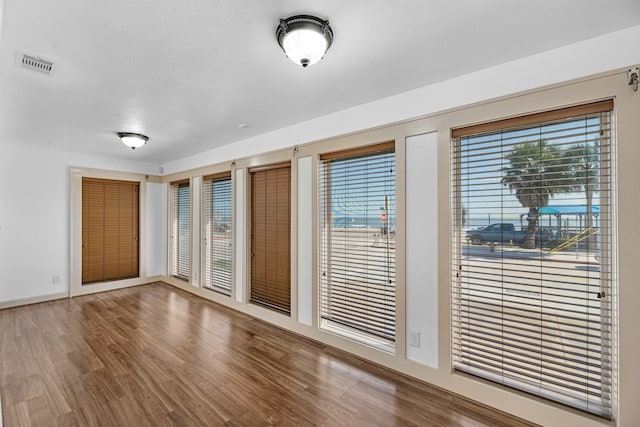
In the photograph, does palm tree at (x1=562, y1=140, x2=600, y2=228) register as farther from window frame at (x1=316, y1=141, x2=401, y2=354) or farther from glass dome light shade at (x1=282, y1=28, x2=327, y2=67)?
glass dome light shade at (x1=282, y1=28, x2=327, y2=67)

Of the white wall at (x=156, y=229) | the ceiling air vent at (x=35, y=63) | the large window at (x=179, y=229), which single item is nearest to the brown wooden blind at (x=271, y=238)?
the large window at (x=179, y=229)

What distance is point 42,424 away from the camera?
6.73 ft

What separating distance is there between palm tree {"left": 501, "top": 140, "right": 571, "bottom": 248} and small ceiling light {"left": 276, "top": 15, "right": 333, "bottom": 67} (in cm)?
167

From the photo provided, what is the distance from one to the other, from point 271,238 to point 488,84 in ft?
10.2

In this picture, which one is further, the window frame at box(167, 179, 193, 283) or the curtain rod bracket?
the window frame at box(167, 179, 193, 283)

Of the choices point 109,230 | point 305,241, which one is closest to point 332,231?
point 305,241

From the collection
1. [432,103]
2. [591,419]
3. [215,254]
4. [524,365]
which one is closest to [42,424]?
[215,254]

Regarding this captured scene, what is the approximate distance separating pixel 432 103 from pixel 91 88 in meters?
3.14

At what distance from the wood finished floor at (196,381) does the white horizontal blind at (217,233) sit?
1069 mm

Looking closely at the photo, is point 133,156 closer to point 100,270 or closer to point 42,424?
point 100,270

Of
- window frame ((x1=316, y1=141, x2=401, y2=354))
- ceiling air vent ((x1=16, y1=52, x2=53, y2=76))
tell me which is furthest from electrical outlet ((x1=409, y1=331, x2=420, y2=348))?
ceiling air vent ((x1=16, y1=52, x2=53, y2=76))

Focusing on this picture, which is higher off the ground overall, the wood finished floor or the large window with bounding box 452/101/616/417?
the large window with bounding box 452/101/616/417

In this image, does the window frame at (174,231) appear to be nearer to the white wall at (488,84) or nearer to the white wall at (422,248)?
the white wall at (488,84)

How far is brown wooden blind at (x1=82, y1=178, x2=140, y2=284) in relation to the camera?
18.2 feet
